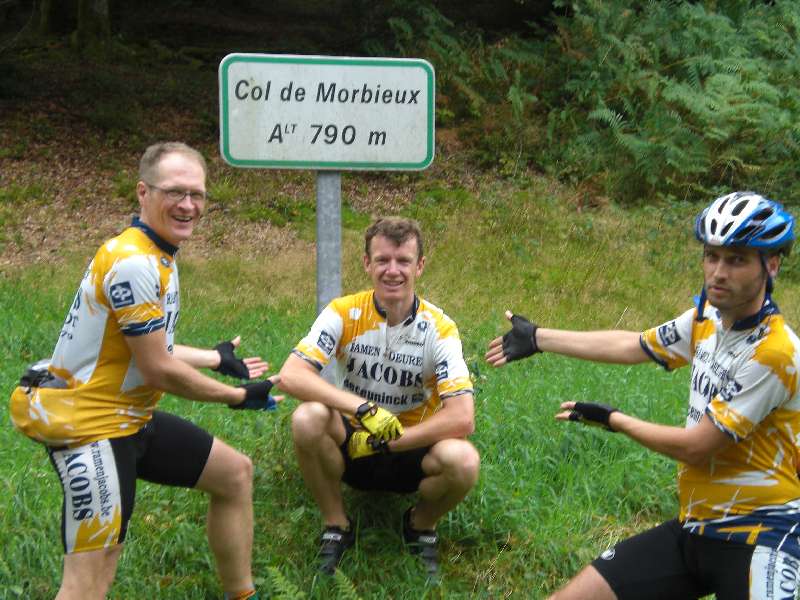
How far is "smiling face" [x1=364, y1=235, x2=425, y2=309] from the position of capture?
438 cm

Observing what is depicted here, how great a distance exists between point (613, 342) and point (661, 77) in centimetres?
1048

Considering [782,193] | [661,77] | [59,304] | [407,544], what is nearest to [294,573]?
[407,544]

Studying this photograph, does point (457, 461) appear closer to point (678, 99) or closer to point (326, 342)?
point (326, 342)

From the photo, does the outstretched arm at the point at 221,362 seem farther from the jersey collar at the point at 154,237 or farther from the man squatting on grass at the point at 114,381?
the jersey collar at the point at 154,237

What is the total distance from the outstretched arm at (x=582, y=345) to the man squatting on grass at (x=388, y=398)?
383 mm

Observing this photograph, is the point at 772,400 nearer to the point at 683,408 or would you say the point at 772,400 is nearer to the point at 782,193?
the point at 683,408

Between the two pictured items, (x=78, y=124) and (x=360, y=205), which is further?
(x=78, y=124)

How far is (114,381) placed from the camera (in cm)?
347

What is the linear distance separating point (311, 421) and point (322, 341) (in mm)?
385

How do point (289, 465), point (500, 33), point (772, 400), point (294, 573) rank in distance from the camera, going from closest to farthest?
point (772, 400) < point (294, 573) < point (289, 465) < point (500, 33)

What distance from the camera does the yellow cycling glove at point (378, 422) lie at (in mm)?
4078

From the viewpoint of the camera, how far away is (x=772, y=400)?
3.09 m

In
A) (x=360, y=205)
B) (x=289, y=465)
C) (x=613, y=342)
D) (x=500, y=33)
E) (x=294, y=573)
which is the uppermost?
(x=500, y=33)

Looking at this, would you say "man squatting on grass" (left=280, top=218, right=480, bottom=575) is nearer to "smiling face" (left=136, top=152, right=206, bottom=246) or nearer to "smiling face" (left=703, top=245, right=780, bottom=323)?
"smiling face" (left=136, top=152, right=206, bottom=246)
